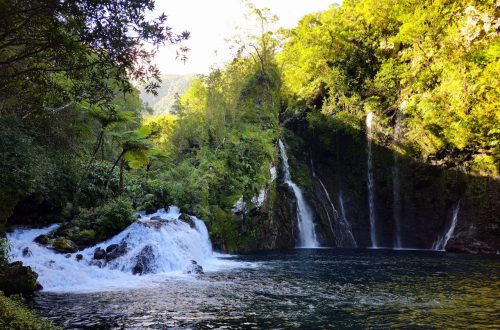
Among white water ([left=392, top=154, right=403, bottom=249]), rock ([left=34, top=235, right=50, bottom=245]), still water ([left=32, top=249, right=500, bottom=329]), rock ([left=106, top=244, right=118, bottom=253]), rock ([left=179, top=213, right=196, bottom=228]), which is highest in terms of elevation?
white water ([left=392, top=154, right=403, bottom=249])

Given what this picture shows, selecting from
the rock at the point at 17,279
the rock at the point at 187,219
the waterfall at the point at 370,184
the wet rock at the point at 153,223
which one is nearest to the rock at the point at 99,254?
the wet rock at the point at 153,223

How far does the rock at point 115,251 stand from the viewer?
15.5 m

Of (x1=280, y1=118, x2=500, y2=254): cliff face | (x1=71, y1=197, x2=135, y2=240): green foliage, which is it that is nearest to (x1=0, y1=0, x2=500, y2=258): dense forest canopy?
(x1=71, y1=197, x2=135, y2=240): green foliage

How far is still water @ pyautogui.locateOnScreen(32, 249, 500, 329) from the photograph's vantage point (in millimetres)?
8930

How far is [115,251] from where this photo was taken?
624 inches

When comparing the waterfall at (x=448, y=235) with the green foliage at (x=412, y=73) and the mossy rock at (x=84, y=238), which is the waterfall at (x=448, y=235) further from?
the mossy rock at (x=84, y=238)

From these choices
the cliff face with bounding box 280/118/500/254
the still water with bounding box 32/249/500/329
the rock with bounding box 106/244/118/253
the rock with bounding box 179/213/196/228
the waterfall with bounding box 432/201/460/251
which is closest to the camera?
the still water with bounding box 32/249/500/329

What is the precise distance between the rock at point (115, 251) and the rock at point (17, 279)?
11.8 ft

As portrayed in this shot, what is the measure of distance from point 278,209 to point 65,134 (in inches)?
643

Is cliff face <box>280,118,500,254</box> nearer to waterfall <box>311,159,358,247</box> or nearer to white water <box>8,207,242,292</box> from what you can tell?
waterfall <box>311,159,358,247</box>

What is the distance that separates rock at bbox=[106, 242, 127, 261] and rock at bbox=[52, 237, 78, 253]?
1258 millimetres

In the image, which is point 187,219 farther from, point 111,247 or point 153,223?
point 111,247

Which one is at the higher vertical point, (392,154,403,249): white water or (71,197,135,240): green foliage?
(392,154,403,249): white water

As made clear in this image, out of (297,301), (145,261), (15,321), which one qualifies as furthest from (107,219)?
(15,321)
